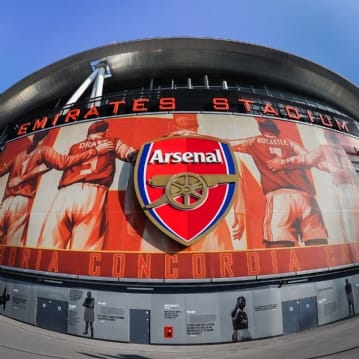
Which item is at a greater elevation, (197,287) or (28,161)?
(28,161)

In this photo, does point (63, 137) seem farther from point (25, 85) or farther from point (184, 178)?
point (25, 85)

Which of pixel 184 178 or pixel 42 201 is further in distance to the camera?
pixel 42 201

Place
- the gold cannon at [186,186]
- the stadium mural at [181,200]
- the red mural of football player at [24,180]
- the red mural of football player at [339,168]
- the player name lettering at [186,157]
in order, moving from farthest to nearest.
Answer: the red mural of football player at [24,180]
the red mural of football player at [339,168]
the player name lettering at [186,157]
the gold cannon at [186,186]
the stadium mural at [181,200]

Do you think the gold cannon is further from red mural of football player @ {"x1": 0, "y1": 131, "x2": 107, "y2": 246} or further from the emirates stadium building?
red mural of football player @ {"x1": 0, "y1": 131, "x2": 107, "y2": 246}

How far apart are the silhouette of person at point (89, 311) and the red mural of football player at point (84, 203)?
3.11 meters

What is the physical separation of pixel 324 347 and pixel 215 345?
19.0 ft

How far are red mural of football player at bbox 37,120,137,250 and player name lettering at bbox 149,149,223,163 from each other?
Result: 2.00 meters

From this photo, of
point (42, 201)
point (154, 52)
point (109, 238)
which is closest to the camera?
point (109, 238)

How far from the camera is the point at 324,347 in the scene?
1333 centimetres

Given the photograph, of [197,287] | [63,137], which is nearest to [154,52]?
[63,137]

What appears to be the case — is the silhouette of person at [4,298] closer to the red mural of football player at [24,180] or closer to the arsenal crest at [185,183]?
the red mural of football player at [24,180]

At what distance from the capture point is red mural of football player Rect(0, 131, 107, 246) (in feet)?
72.5

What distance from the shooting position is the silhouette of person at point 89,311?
1736 centimetres

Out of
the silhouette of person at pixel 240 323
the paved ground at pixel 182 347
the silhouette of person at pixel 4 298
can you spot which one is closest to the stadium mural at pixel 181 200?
the silhouette of person at pixel 240 323
